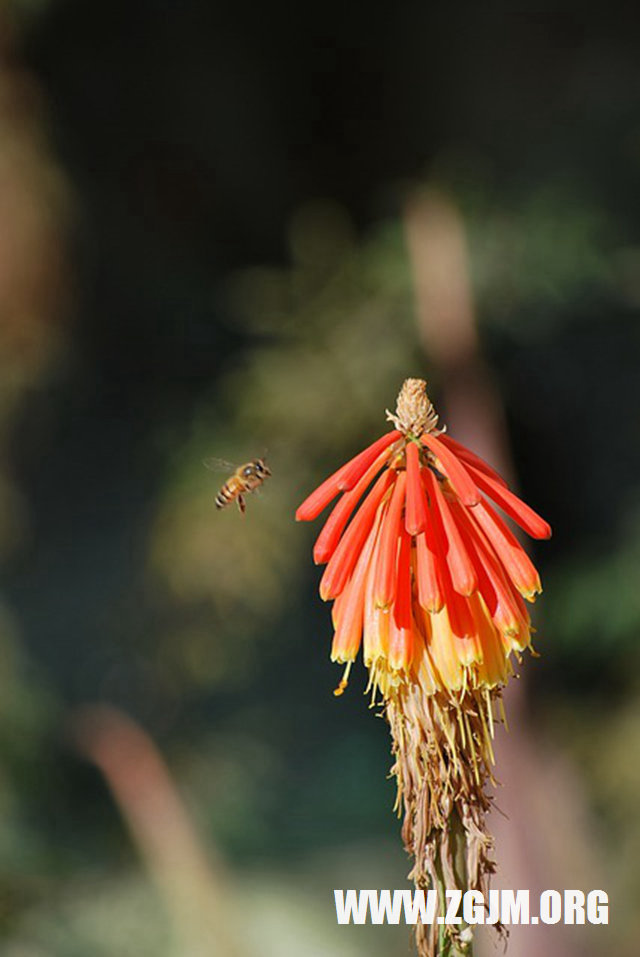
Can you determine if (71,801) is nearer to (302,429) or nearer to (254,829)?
(254,829)

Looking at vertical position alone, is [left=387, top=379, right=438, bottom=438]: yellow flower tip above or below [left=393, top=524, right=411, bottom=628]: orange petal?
above

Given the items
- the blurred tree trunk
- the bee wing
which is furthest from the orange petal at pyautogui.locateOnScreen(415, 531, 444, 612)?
the blurred tree trunk

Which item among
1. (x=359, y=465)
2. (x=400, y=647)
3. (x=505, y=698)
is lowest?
(x=400, y=647)

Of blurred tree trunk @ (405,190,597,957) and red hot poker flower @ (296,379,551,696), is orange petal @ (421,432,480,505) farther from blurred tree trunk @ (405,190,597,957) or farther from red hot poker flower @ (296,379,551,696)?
blurred tree trunk @ (405,190,597,957)

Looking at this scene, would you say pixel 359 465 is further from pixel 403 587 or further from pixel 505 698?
pixel 505 698

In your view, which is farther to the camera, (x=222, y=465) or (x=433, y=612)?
(x=222, y=465)

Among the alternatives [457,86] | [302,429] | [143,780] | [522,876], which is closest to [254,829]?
[143,780]

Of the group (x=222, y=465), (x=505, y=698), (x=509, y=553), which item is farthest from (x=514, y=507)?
(x=505, y=698)
